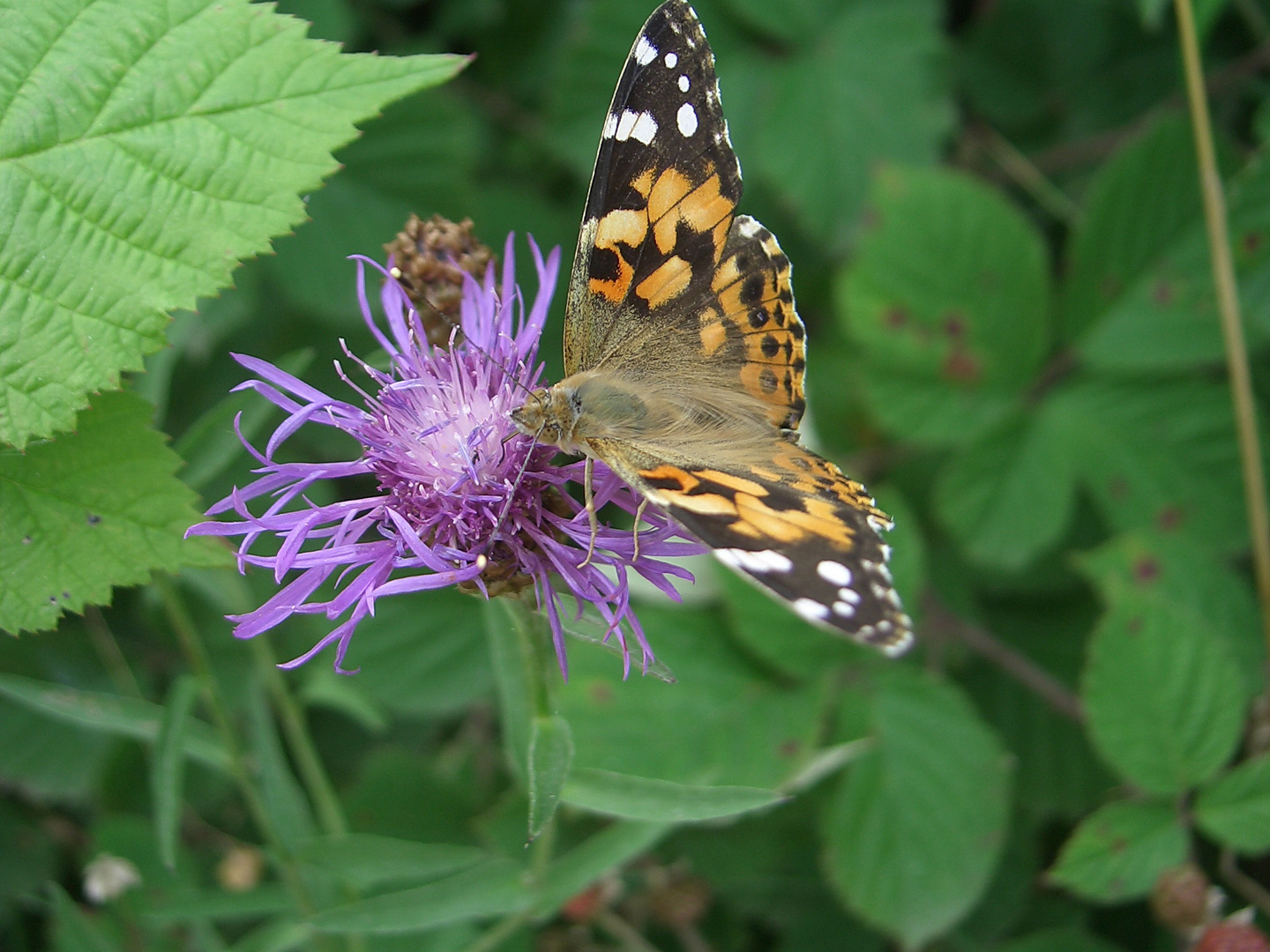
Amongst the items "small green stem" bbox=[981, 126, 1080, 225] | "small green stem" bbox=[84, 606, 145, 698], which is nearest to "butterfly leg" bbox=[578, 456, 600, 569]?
"small green stem" bbox=[84, 606, 145, 698]

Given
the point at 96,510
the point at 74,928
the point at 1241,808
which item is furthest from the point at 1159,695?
the point at 74,928

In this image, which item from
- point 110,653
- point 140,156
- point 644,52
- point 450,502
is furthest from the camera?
point 110,653

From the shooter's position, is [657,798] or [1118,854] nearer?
[657,798]

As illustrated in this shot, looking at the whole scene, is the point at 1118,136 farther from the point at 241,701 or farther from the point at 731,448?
the point at 241,701

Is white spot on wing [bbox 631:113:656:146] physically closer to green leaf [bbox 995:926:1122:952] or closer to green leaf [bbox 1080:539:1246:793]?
green leaf [bbox 1080:539:1246:793]

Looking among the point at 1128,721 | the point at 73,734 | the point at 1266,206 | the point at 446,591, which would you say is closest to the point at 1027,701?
the point at 1128,721

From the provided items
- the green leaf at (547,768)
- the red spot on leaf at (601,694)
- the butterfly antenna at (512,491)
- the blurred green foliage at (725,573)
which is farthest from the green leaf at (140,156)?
the red spot on leaf at (601,694)

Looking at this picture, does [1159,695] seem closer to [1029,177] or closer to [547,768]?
[547,768]
